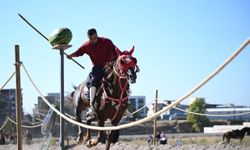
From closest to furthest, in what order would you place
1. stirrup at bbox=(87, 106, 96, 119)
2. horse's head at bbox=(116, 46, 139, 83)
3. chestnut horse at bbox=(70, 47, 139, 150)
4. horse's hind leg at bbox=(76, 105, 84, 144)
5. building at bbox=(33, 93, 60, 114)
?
horse's head at bbox=(116, 46, 139, 83) < chestnut horse at bbox=(70, 47, 139, 150) < stirrup at bbox=(87, 106, 96, 119) < horse's hind leg at bbox=(76, 105, 84, 144) < building at bbox=(33, 93, 60, 114)

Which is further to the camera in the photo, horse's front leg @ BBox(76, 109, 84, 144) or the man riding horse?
horse's front leg @ BBox(76, 109, 84, 144)

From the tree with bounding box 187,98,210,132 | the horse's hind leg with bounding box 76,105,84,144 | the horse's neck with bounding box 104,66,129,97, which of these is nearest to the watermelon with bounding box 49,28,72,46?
the horse's neck with bounding box 104,66,129,97

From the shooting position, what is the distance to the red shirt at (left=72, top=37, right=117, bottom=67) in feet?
34.0

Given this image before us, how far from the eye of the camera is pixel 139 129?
77000mm

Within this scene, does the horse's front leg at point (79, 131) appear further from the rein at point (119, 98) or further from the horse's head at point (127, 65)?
the horse's head at point (127, 65)

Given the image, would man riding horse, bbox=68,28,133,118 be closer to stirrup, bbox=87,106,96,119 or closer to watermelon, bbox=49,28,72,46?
stirrup, bbox=87,106,96,119

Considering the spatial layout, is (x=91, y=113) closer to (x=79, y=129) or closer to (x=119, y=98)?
(x=119, y=98)

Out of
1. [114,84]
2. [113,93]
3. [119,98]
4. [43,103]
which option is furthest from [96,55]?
[43,103]

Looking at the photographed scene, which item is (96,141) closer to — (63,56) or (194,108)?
(63,56)

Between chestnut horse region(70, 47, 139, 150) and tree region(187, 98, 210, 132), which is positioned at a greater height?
chestnut horse region(70, 47, 139, 150)

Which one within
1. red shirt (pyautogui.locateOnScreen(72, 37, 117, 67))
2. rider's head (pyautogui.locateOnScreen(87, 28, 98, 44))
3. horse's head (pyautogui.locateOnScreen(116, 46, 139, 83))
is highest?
rider's head (pyautogui.locateOnScreen(87, 28, 98, 44))

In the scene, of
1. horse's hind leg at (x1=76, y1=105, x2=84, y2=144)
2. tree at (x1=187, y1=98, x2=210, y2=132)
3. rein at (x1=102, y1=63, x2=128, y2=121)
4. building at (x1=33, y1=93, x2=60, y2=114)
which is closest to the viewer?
rein at (x1=102, y1=63, x2=128, y2=121)

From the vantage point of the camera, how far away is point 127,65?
30.3ft

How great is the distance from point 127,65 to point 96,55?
1.43 metres
